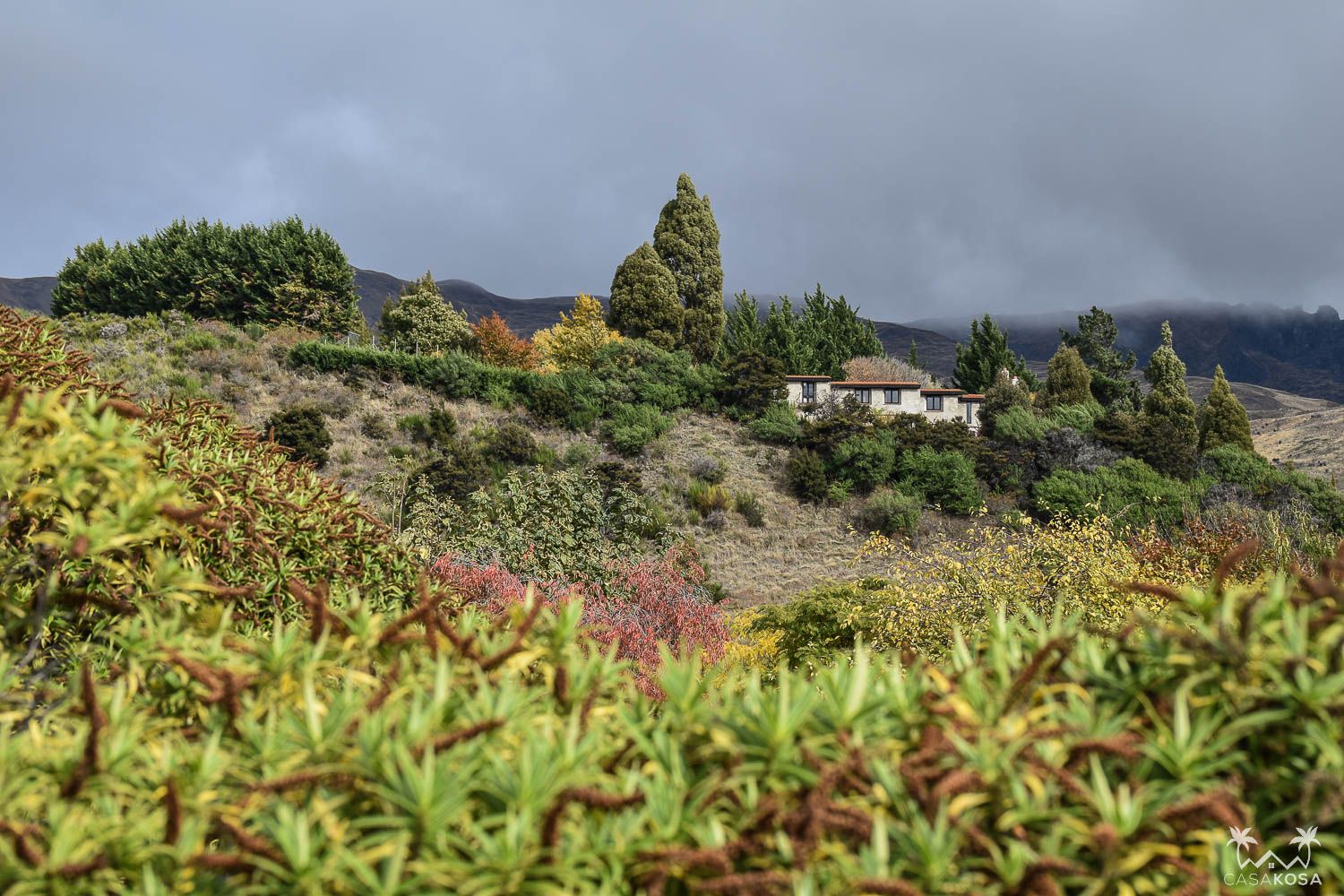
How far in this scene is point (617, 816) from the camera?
1186 millimetres

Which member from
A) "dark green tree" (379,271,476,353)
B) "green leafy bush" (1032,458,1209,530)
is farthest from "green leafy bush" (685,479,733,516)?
"dark green tree" (379,271,476,353)

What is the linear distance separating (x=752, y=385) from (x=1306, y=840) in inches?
798

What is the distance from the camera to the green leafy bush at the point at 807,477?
59.3 feet

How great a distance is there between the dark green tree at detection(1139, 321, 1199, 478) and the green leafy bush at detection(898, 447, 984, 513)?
4.10 m

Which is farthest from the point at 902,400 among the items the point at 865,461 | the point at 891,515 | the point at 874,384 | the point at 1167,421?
the point at 891,515

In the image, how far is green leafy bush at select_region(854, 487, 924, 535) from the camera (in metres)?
16.6

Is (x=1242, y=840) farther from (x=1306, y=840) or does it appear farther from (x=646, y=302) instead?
(x=646, y=302)

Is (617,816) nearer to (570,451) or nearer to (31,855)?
(31,855)

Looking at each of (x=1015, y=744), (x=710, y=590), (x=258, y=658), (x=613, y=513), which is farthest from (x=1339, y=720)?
(x=613, y=513)

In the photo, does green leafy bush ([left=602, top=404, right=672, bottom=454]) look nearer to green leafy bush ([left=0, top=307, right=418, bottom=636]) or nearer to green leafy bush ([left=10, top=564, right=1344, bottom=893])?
green leafy bush ([left=0, top=307, right=418, bottom=636])

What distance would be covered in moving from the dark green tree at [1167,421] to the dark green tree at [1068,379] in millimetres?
2004

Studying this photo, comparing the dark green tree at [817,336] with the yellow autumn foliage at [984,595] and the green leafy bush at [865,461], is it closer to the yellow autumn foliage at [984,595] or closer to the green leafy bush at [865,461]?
the green leafy bush at [865,461]

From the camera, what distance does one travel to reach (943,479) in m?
17.5

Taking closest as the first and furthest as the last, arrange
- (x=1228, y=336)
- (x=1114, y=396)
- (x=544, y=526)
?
(x=544, y=526), (x=1114, y=396), (x=1228, y=336)
